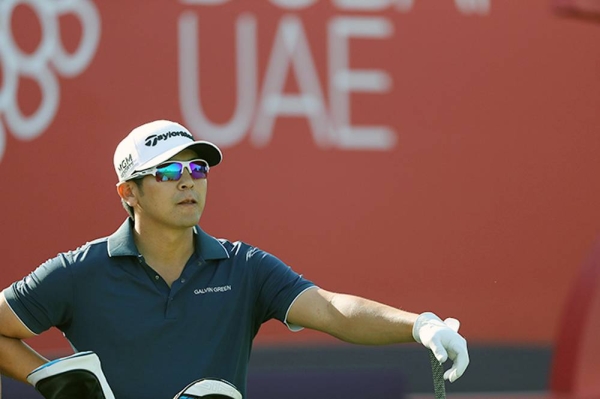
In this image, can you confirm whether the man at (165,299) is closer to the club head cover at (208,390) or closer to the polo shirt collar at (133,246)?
the polo shirt collar at (133,246)

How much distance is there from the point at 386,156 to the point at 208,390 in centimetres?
292

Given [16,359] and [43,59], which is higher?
[43,59]

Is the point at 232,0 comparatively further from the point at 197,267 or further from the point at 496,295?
the point at 197,267

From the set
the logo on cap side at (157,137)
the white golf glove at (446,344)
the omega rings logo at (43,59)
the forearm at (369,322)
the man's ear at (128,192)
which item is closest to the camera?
the white golf glove at (446,344)

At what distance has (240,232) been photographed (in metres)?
6.18

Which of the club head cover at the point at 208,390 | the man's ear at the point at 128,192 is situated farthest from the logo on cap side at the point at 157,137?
the club head cover at the point at 208,390

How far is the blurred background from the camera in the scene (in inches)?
235

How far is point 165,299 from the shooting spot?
3889mm

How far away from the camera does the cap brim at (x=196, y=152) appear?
12.8 feet

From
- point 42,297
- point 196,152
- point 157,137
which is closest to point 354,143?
point 196,152

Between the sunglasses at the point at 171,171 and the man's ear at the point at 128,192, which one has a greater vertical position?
the sunglasses at the point at 171,171

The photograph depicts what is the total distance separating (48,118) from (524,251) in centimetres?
237

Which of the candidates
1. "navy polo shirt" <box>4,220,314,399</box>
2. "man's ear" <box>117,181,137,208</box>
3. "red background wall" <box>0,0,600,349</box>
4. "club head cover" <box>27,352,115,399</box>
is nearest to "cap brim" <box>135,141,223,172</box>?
"man's ear" <box>117,181,137,208</box>

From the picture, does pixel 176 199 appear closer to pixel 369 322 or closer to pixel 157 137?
pixel 157 137
